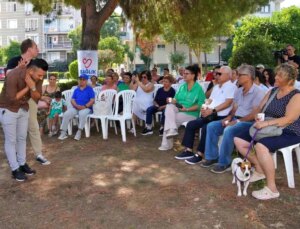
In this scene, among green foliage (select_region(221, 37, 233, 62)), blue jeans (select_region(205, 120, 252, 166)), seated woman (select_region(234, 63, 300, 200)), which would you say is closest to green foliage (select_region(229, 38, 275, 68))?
blue jeans (select_region(205, 120, 252, 166))

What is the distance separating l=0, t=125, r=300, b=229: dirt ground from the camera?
392 centimetres

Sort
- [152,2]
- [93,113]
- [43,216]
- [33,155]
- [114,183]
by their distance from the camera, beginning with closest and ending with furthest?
1. [43,216]
2. [114,183]
3. [33,155]
4. [93,113]
5. [152,2]

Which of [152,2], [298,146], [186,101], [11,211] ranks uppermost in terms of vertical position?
[152,2]

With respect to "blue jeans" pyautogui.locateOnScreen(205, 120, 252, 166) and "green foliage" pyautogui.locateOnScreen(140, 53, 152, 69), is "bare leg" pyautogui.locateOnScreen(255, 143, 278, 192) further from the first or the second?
"green foliage" pyautogui.locateOnScreen(140, 53, 152, 69)

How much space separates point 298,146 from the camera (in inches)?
200

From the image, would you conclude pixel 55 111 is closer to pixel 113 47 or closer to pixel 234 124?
pixel 234 124

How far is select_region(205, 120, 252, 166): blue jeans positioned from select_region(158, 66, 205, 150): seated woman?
91 cm

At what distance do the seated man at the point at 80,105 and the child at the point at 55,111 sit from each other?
0.34m

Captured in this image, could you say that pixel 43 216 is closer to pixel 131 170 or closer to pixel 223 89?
pixel 131 170

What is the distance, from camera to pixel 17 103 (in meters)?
5.00

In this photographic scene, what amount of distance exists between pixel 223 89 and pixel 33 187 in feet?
9.67

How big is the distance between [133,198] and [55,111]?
4170mm

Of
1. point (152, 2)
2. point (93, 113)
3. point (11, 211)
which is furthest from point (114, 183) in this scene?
point (152, 2)

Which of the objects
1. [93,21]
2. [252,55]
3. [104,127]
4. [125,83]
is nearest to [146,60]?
[252,55]
